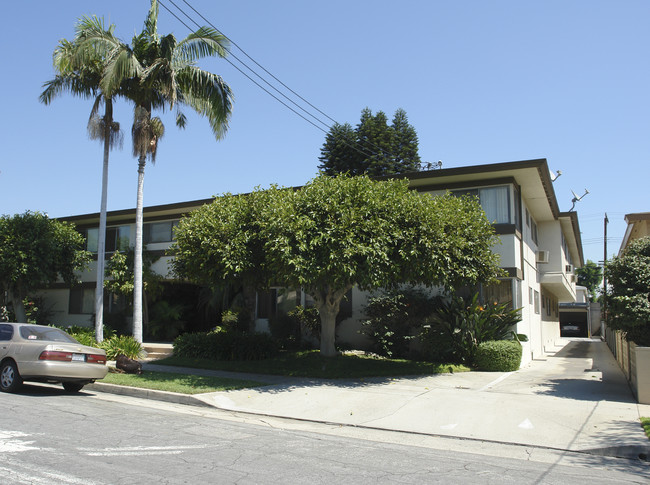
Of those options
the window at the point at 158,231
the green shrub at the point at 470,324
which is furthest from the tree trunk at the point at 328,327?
the window at the point at 158,231

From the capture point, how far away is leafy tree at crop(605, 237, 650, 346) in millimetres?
10422

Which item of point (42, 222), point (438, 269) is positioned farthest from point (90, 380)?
point (42, 222)

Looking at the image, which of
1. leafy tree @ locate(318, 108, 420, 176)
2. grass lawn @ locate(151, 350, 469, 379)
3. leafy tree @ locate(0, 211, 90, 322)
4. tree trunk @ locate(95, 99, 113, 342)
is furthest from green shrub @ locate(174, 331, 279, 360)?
leafy tree @ locate(318, 108, 420, 176)

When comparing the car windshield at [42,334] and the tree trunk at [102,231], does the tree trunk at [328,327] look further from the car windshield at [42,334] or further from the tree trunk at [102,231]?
the tree trunk at [102,231]

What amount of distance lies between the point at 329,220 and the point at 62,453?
23.7 feet

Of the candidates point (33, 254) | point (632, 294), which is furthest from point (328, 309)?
point (33, 254)

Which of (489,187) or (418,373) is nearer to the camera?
(418,373)

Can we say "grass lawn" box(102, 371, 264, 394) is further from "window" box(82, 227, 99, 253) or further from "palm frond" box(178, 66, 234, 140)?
"window" box(82, 227, 99, 253)

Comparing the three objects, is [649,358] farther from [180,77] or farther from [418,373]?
[180,77]

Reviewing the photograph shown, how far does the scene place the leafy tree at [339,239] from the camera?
11594mm

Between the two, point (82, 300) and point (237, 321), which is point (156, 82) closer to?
point (237, 321)

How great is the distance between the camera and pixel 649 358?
9969mm

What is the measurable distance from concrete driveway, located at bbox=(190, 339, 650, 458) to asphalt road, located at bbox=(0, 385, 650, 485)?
0.91 m

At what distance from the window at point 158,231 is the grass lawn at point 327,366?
8209 mm
